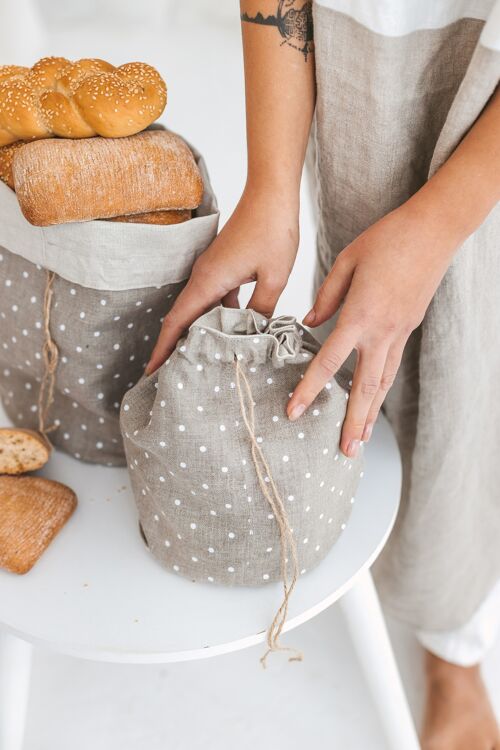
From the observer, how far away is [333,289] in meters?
0.56

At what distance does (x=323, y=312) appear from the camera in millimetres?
578

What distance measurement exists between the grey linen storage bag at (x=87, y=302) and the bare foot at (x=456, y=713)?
22.6 inches

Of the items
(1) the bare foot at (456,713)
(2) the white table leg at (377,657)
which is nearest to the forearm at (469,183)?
(2) the white table leg at (377,657)

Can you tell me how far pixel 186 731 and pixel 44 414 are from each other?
50cm

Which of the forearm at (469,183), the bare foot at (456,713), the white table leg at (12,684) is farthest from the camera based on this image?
the bare foot at (456,713)

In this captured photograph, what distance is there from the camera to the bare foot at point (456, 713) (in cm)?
94

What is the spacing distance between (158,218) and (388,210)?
20cm

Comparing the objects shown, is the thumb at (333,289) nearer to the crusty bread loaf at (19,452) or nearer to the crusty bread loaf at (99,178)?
the crusty bread loaf at (99,178)

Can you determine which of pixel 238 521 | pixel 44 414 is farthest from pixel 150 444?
pixel 44 414

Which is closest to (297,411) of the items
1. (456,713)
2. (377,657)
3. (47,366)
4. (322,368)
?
(322,368)

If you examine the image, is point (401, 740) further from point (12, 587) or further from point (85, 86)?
point (85, 86)

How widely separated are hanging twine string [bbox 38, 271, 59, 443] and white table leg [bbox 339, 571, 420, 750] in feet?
1.11

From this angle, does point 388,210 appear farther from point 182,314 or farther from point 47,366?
point 47,366

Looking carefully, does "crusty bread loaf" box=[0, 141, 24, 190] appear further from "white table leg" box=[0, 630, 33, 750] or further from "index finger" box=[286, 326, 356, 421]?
"white table leg" box=[0, 630, 33, 750]
